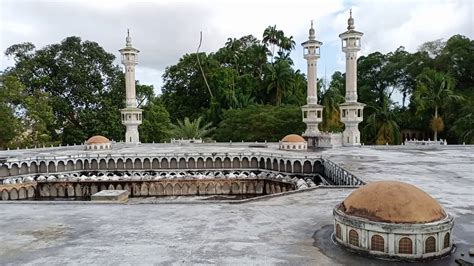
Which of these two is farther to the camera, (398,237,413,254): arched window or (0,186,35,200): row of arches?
(0,186,35,200): row of arches

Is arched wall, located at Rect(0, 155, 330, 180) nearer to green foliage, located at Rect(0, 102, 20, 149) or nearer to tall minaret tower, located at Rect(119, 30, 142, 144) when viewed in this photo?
green foliage, located at Rect(0, 102, 20, 149)

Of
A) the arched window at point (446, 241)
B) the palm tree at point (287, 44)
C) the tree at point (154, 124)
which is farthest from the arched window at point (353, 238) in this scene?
the palm tree at point (287, 44)

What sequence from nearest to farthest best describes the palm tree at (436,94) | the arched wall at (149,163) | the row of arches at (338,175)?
the row of arches at (338,175)
the arched wall at (149,163)
the palm tree at (436,94)

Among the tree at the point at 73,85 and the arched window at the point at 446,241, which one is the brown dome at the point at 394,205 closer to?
the arched window at the point at 446,241

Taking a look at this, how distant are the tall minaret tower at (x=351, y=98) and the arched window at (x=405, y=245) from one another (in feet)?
117

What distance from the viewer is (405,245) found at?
1202cm

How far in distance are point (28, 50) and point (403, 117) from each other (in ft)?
176

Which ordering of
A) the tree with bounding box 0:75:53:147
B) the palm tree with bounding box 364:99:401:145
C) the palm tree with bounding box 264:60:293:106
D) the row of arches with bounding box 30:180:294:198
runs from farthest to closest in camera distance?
the palm tree with bounding box 264:60:293:106
the palm tree with bounding box 364:99:401:145
the tree with bounding box 0:75:53:147
the row of arches with bounding box 30:180:294:198

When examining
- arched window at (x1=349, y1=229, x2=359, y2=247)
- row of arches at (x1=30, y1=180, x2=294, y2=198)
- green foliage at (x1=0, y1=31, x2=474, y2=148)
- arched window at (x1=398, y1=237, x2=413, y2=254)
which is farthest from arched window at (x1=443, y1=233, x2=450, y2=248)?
green foliage at (x1=0, y1=31, x2=474, y2=148)

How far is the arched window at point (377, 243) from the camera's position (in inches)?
481

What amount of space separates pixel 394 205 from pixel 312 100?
39.8 metres

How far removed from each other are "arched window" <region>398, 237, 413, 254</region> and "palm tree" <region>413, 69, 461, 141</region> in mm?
43769

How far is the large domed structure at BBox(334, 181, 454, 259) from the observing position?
12.0 m

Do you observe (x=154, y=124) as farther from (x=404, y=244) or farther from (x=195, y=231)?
(x=404, y=244)
